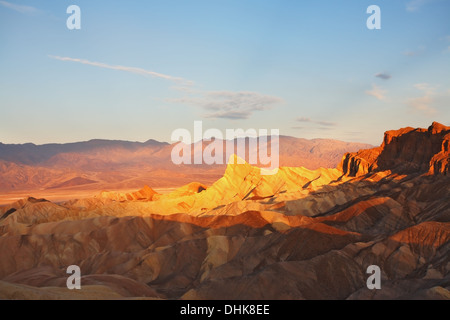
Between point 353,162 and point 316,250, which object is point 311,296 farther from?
point 353,162

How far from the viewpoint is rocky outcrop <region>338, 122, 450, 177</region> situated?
9453 cm

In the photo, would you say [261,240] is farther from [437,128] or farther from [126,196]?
[126,196]

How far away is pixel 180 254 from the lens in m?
64.4

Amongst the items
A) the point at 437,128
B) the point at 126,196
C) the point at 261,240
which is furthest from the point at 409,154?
the point at 126,196

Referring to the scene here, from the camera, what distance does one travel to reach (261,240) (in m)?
62.8

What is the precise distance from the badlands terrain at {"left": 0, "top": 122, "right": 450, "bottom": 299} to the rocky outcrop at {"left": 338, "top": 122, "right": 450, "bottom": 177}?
1.13 feet

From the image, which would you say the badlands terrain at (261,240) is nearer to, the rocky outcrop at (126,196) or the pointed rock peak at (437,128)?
the pointed rock peak at (437,128)

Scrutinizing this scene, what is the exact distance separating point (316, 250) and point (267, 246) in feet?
22.2

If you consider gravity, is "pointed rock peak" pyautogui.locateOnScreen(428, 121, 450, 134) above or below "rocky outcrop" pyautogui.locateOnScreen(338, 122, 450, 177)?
above

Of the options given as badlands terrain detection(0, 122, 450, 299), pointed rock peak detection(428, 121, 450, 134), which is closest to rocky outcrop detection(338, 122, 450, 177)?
pointed rock peak detection(428, 121, 450, 134)

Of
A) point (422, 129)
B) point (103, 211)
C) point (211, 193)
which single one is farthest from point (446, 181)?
point (103, 211)

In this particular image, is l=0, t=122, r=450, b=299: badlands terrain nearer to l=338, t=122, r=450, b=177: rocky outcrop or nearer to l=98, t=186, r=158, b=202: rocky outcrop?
l=338, t=122, r=450, b=177: rocky outcrop

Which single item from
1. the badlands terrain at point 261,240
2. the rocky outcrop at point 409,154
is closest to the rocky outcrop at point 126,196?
the badlands terrain at point 261,240
